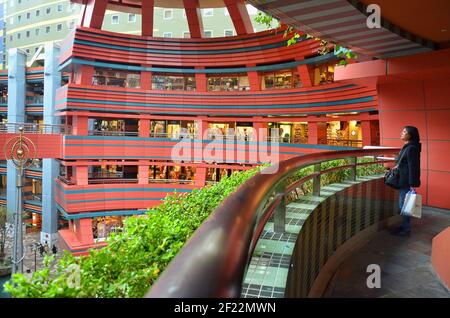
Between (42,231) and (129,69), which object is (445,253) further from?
(42,231)

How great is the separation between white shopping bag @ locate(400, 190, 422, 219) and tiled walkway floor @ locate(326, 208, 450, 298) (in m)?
0.35

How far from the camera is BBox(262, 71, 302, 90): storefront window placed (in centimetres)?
2439

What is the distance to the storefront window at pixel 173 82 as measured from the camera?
26453 mm

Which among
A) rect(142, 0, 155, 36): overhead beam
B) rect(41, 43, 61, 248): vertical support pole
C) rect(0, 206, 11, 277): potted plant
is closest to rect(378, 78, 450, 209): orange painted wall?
rect(142, 0, 155, 36): overhead beam

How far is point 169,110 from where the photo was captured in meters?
25.5

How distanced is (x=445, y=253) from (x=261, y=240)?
1946mm

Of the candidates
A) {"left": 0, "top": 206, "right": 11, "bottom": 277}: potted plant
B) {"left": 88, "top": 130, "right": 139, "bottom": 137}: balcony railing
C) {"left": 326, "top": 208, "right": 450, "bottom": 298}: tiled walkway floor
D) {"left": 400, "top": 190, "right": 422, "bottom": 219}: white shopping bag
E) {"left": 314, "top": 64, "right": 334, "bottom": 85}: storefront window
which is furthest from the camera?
{"left": 88, "top": 130, "right": 139, "bottom": 137}: balcony railing

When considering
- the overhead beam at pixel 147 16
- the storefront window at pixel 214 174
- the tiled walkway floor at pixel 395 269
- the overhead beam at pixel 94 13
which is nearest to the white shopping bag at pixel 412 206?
the tiled walkway floor at pixel 395 269

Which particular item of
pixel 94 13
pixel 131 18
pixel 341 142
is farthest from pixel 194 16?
pixel 131 18

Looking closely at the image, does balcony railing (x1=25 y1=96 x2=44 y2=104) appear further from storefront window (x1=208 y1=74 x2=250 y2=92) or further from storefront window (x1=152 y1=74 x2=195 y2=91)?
storefront window (x1=208 y1=74 x2=250 y2=92)

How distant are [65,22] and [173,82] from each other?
19064mm

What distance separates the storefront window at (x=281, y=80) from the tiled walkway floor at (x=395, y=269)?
65.6ft

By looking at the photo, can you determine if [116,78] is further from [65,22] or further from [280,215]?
[280,215]
